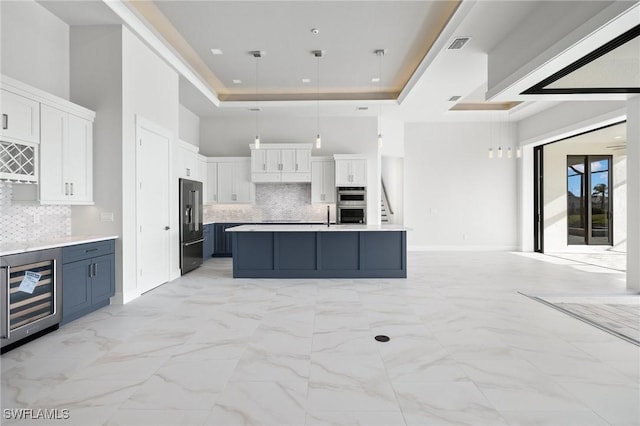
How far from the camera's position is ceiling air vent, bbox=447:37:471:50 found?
472cm

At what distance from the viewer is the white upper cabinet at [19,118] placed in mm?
3162

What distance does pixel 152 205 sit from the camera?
198 inches

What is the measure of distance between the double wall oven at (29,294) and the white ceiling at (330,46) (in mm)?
2843

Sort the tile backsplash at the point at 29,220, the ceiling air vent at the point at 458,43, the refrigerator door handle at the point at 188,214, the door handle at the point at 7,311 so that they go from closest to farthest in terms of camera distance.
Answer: the door handle at the point at 7,311
the tile backsplash at the point at 29,220
the ceiling air vent at the point at 458,43
the refrigerator door handle at the point at 188,214

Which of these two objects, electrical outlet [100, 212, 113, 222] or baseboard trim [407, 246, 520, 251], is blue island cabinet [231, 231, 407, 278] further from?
baseboard trim [407, 246, 520, 251]

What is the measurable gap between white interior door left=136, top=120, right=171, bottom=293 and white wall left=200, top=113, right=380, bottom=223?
3.36 metres

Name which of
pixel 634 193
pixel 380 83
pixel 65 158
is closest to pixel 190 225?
pixel 65 158

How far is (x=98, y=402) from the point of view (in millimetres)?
2193

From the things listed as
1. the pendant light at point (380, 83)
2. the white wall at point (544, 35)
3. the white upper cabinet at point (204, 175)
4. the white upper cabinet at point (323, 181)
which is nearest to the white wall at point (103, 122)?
the white upper cabinet at point (204, 175)

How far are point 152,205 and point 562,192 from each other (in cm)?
993

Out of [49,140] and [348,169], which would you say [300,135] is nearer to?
[348,169]

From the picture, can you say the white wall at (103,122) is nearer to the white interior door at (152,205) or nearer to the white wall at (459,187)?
the white interior door at (152,205)

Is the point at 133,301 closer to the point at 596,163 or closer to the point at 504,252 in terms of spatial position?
the point at 504,252

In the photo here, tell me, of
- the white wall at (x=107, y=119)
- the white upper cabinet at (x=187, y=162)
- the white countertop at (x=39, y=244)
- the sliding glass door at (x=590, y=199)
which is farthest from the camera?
the sliding glass door at (x=590, y=199)
